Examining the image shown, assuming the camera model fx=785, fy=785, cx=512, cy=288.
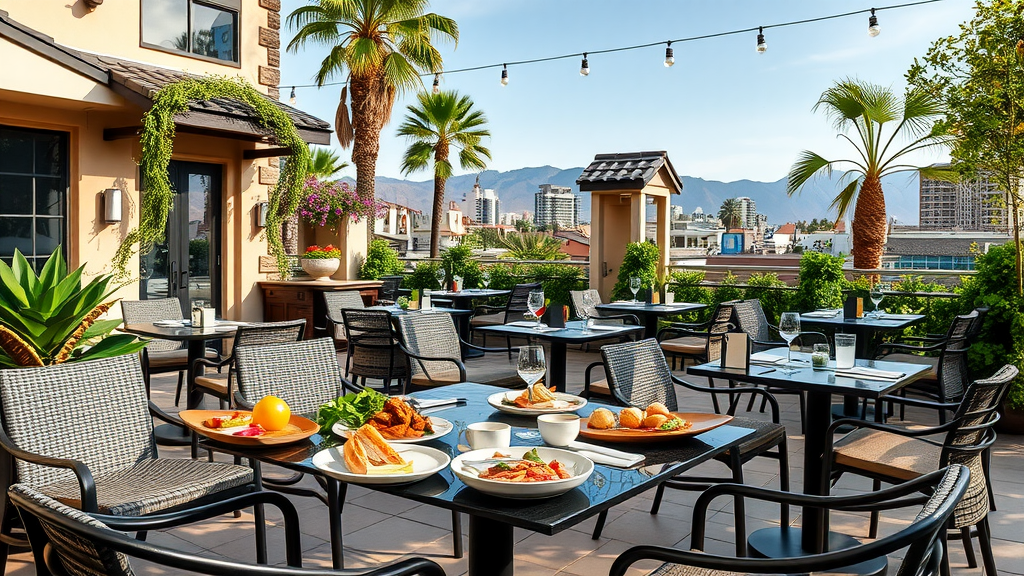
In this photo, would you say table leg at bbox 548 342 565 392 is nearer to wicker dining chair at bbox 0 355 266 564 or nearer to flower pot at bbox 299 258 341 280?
wicker dining chair at bbox 0 355 266 564

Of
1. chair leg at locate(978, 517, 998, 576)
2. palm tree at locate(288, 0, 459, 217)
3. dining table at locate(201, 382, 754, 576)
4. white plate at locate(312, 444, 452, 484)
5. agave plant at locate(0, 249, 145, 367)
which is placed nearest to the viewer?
dining table at locate(201, 382, 754, 576)

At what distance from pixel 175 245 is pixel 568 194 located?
143393mm

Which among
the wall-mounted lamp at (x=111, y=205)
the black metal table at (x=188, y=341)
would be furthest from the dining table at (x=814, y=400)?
the wall-mounted lamp at (x=111, y=205)

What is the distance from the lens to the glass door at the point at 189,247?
8359 millimetres

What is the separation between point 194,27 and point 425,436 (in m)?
8.00

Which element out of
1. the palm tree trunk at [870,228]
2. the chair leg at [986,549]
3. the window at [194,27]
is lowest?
the chair leg at [986,549]

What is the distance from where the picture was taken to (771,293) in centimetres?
852

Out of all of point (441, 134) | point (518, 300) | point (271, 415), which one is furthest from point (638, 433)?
point (441, 134)

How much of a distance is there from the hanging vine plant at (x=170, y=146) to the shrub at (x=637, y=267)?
12.7 feet

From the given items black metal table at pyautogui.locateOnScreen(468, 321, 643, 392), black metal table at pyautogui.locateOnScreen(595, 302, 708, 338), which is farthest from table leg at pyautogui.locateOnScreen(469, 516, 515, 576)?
black metal table at pyautogui.locateOnScreen(595, 302, 708, 338)

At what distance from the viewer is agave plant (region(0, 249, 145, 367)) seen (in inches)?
123

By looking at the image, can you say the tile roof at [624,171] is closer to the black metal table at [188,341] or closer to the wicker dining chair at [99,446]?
the black metal table at [188,341]

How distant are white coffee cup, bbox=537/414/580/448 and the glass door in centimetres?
720

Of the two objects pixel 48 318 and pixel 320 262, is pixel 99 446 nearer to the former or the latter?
pixel 48 318
